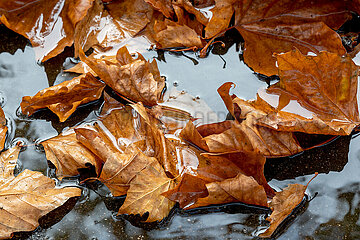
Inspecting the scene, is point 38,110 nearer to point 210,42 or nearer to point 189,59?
point 189,59

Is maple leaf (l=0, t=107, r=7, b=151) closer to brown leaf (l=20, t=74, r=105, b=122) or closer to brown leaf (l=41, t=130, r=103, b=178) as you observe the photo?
brown leaf (l=20, t=74, r=105, b=122)

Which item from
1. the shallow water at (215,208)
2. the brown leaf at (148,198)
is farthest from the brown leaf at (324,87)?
the brown leaf at (148,198)

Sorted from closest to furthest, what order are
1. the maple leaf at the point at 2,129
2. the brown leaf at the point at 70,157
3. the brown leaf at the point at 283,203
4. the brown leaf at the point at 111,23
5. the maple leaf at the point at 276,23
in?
the brown leaf at the point at 283,203, the brown leaf at the point at 70,157, the maple leaf at the point at 2,129, the maple leaf at the point at 276,23, the brown leaf at the point at 111,23

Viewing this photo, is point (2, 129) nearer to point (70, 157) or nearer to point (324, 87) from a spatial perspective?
point (70, 157)

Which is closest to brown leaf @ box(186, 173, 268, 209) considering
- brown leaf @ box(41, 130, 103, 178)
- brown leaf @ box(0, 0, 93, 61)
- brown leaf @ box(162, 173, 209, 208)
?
brown leaf @ box(162, 173, 209, 208)

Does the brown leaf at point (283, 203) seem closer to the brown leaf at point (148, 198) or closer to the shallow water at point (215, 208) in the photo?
the shallow water at point (215, 208)
